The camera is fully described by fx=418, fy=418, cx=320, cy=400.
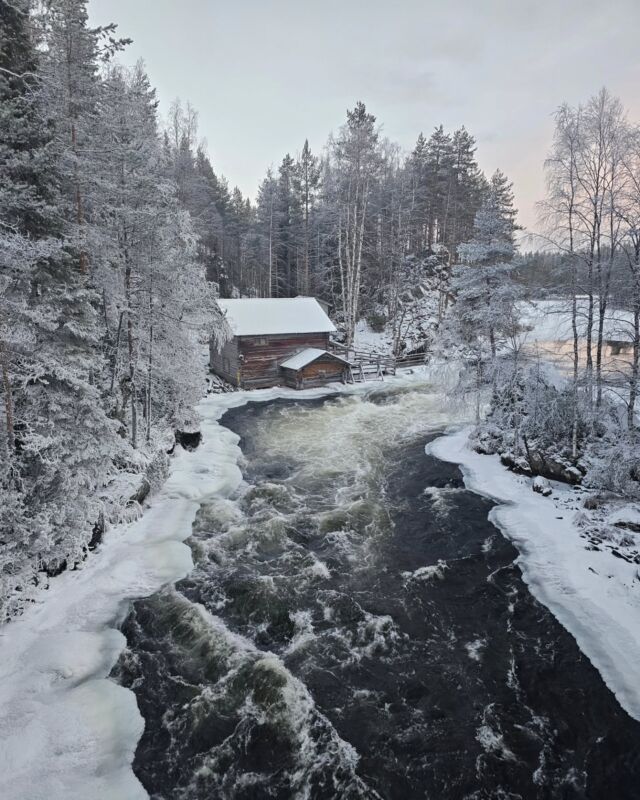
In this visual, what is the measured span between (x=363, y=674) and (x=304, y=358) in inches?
960

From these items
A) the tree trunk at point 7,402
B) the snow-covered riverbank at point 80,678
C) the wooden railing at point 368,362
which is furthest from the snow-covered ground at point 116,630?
the wooden railing at point 368,362

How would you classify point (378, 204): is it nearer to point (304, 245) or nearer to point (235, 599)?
point (304, 245)

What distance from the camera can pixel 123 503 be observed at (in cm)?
1168

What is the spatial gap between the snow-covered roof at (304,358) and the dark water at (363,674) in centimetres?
1803

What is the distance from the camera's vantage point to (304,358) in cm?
3023

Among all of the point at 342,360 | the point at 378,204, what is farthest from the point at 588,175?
the point at 378,204

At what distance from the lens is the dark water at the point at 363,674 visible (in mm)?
5645

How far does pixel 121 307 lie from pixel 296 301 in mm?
22476

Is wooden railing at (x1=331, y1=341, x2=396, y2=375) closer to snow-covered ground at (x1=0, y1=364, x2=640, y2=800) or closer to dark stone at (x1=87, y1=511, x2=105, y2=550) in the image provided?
snow-covered ground at (x1=0, y1=364, x2=640, y2=800)

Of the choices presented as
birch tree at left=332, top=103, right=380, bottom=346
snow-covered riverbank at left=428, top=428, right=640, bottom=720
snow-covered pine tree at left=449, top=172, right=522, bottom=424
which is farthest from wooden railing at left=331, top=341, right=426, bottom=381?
snow-covered riverbank at left=428, top=428, right=640, bottom=720

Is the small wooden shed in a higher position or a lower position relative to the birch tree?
lower

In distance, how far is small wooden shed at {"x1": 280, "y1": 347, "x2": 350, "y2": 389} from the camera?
2988 centimetres

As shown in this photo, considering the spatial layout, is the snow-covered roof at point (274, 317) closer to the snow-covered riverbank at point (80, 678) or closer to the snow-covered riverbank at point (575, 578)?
the snow-covered riverbank at point (575, 578)

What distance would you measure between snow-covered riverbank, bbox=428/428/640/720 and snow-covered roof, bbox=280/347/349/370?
16848 millimetres
